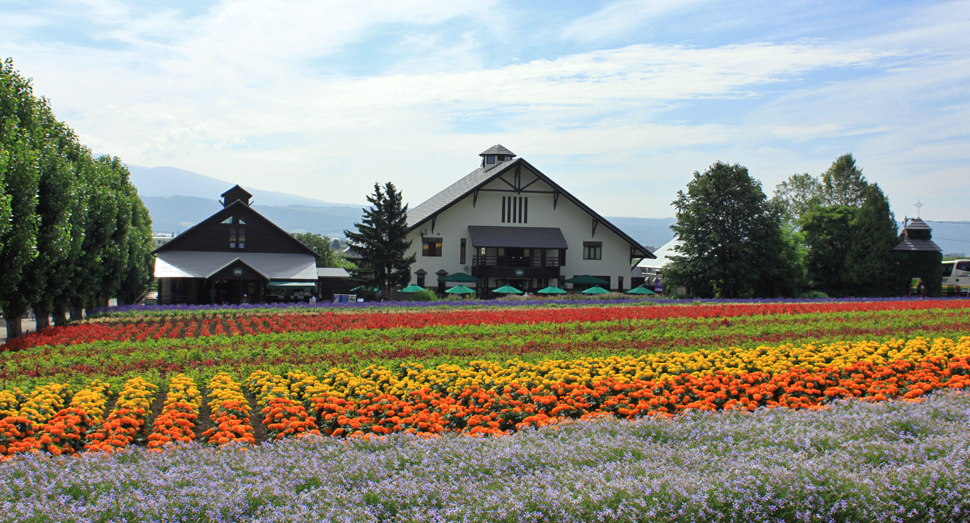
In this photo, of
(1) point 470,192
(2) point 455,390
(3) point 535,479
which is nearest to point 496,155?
(1) point 470,192

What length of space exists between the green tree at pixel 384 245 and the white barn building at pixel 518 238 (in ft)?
21.7

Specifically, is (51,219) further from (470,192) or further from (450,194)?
(450,194)

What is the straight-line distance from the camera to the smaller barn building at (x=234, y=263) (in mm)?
42406

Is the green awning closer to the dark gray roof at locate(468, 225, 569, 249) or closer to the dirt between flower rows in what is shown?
the dark gray roof at locate(468, 225, 569, 249)

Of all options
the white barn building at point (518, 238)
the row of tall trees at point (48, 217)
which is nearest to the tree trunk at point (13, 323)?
the row of tall trees at point (48, 217)

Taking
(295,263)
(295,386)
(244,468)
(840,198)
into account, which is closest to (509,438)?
(244,468)

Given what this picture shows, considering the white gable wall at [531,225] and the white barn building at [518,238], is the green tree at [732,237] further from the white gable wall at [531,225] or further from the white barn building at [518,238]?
the white gable wall at [531,225]

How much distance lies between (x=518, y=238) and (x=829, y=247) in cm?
2426

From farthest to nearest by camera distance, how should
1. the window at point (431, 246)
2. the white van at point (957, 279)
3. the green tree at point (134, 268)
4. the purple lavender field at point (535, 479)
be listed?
the window at point (431, 246)
the white van at point (957, 279)
the green tree at point (134, 268)
the purple lavender field at point (535, 479)

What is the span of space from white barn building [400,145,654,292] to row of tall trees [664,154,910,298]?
5.41 m

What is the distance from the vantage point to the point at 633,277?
56.8m

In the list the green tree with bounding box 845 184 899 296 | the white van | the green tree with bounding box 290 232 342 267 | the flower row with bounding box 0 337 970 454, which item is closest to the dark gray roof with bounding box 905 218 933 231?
the green tree with bounding box 845 184 899 296

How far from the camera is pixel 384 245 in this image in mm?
41656

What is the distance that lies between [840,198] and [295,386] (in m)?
68.1
